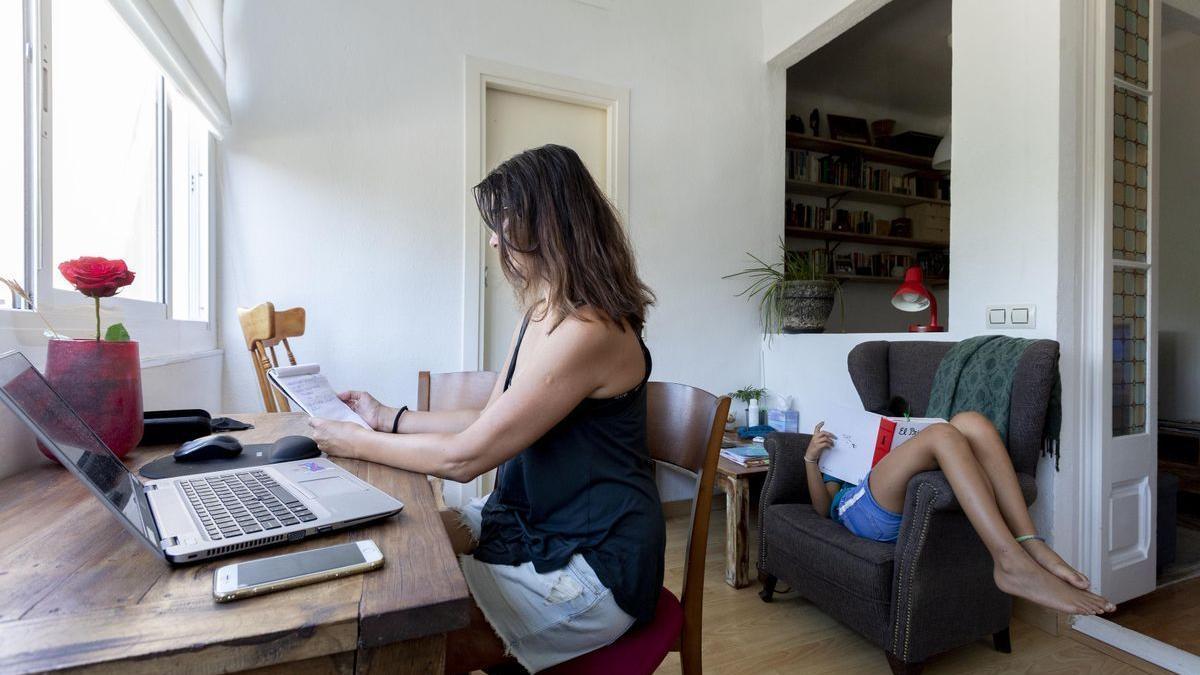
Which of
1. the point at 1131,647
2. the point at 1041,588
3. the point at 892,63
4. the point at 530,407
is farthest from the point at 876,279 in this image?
the point at 530,407

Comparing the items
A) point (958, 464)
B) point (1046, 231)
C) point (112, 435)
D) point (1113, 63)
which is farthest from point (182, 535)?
point (1113, 63)

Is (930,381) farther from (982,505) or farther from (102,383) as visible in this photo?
(102,383)

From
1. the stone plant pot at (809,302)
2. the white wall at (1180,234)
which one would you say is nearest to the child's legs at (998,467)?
the stone plant pot at (809,302)

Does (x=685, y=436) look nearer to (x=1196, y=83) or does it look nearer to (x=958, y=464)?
(x=958, y=464)

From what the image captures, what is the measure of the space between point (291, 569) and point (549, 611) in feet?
1.48

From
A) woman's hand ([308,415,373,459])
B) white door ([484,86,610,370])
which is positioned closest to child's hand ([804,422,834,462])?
white door ([484,86,610,370])

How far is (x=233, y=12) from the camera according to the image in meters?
2.43

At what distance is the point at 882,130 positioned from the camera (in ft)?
15.1

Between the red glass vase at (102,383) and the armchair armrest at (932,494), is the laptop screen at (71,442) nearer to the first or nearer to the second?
the red glass vase at (102,383)

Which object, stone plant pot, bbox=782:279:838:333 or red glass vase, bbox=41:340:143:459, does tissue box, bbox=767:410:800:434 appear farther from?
red glass vase, bbox=41:340:143:459

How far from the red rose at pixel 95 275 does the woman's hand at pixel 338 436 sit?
0.38m

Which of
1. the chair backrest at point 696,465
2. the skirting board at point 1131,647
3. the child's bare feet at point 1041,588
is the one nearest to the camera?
the chair backrest at point 696,465

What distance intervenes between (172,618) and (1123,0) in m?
3.35

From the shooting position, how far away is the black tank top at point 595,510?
34.9 inches
